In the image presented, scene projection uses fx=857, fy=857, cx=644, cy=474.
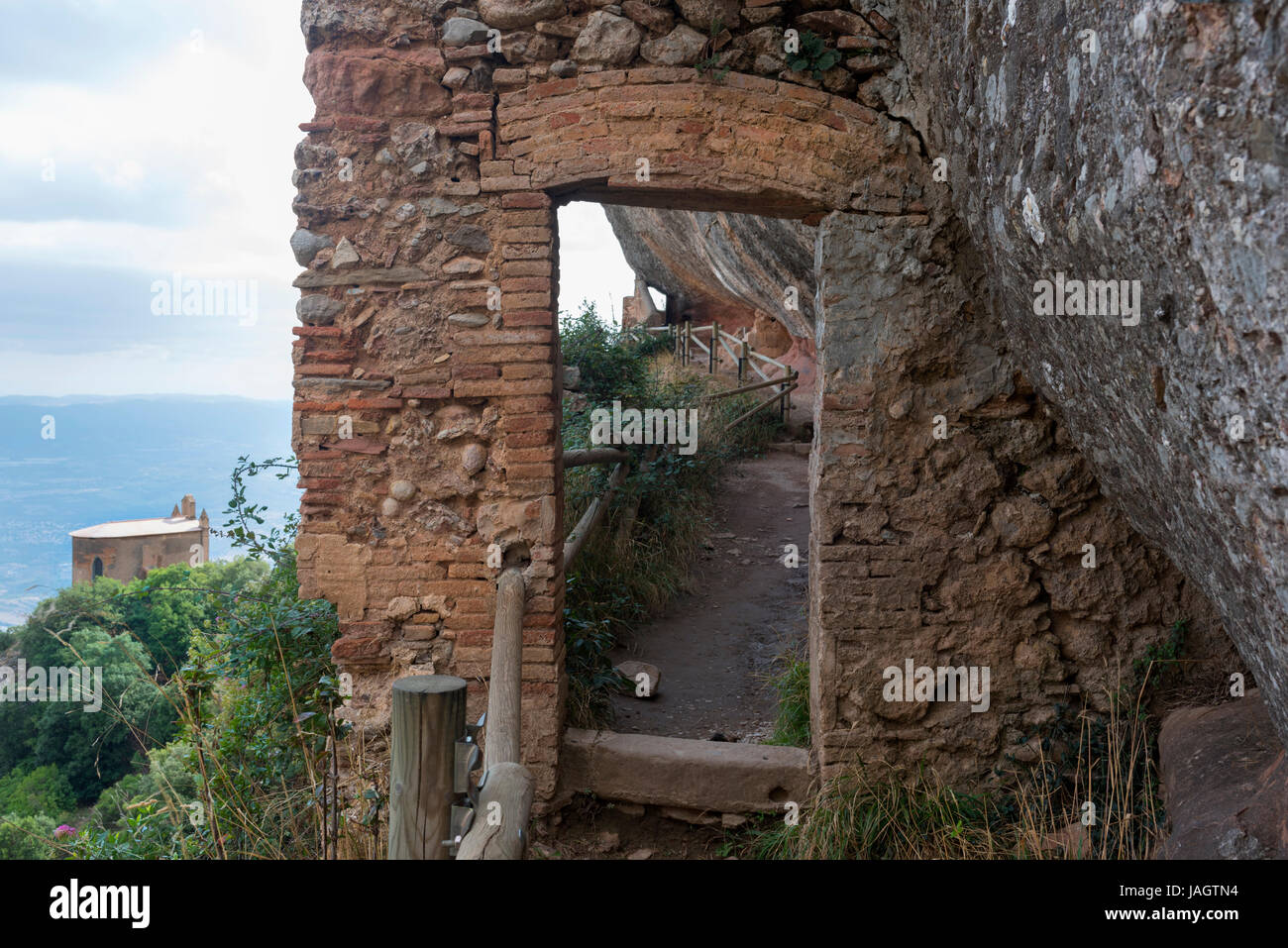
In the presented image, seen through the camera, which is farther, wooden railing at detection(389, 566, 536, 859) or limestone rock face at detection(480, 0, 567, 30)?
limestone rock face at detection(480, 0, 567, 30)

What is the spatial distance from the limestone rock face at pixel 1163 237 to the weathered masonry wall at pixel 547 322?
0.47 m

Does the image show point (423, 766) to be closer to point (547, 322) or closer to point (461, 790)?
point (461, 790)

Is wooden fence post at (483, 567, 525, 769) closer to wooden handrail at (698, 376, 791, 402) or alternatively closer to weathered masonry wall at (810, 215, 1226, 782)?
weathered masonry wall at (810, 215, 1226, 782)

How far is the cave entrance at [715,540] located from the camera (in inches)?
187

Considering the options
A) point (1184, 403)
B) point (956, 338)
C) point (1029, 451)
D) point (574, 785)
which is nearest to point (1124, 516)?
point (1029, 451)

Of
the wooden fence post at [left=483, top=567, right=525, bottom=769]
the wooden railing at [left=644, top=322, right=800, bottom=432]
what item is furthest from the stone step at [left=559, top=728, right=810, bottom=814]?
the wooden railing at [left=644, top=322, right=800, bottom=432]

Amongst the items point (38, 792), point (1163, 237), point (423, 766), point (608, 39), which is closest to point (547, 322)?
point (608, 39)

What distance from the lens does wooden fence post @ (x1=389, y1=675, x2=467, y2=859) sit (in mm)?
1771

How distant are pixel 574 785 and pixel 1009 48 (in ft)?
10.8

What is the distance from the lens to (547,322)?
3561 millimetres

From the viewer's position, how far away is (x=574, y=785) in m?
3.85

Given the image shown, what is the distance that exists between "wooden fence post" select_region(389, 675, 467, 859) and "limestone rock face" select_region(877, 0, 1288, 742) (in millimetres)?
1694

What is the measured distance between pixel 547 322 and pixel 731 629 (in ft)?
10.8

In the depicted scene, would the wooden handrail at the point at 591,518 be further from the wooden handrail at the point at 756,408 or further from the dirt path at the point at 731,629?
the wooden handrail at the point at 756,408
